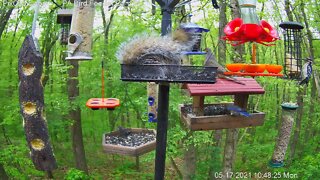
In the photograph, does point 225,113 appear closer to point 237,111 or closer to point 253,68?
point 237,111

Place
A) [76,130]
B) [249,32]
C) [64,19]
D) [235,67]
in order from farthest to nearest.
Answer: [76,130] → [64,19] → [235,67] → [249,32]

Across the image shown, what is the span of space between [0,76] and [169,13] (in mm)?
8565

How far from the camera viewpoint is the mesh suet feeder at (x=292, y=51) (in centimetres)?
409

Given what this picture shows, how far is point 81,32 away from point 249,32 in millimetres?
1545

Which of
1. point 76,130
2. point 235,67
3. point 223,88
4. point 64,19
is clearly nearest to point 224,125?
point 223,88

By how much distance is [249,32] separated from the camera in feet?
9.32

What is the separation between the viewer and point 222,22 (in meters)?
7.36

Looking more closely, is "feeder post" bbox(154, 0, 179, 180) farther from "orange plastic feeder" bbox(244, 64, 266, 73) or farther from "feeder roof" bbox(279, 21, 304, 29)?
"feeder roof" bbox(279, 21, 304, 29)

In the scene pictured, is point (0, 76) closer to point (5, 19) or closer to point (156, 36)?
point (5, 19)


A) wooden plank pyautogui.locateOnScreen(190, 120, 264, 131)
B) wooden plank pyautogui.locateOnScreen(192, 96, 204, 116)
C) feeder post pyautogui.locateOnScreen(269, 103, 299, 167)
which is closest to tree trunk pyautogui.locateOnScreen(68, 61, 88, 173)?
feeder post pyautogui.locateOnScreen(269, 103, 299, 167)

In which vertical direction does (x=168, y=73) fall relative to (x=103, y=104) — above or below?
above

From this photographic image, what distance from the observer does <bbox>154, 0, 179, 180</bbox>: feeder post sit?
7.93ft

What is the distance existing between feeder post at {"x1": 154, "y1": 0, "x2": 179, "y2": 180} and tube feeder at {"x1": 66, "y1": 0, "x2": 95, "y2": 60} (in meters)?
1.01

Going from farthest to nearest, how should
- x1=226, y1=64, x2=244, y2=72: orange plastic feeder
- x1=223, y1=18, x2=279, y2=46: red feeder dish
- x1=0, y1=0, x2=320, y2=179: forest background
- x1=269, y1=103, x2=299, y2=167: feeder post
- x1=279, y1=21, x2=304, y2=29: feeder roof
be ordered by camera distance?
1. x1=0, y1=0, x2=320, y2=179: forest background
2. x1=269, y1=103, x2=299, y2=167: feeder post
3. x1=279, y1=21, x2=304, y2=29: feeder roof
4. x1=226, y1=64, x2=244, y2=72: orange plastic feeder
5. x1=223, y1=18, x2=279, y2=46: red feeder dish
